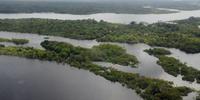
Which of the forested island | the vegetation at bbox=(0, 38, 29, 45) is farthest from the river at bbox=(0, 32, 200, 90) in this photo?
the forested island

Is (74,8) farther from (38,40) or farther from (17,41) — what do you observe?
(17,41)

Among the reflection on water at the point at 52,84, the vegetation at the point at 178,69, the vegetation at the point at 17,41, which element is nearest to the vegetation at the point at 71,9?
the vegetation at the point at 17,41

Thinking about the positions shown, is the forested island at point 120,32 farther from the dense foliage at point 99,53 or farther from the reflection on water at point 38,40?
the dense foliage at point 99,53

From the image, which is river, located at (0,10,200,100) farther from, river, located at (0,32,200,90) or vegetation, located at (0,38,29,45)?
vegetation, located at (0,38,29,45)

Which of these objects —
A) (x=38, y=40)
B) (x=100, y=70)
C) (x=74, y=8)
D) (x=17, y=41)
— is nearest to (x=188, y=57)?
(x=100, y=70)

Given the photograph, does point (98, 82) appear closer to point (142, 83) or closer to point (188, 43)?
point (142, 83)

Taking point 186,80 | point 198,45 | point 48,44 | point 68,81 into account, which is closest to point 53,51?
point 48,44
